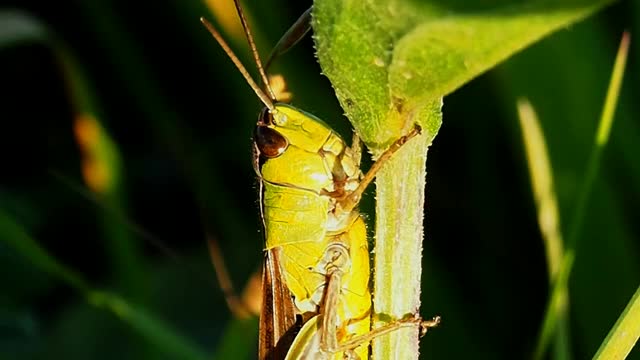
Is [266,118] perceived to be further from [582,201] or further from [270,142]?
[582,201]

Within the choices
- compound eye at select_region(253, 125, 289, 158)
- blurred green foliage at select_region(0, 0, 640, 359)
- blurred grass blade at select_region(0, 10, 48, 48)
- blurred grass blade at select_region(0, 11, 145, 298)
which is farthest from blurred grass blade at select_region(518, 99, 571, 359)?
blurred grass blade at select_region(0, 10, 48, 48)

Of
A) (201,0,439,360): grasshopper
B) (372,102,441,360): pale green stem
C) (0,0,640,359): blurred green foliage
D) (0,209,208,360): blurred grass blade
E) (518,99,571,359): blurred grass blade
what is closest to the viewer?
(372,102,441,360): pale green stem

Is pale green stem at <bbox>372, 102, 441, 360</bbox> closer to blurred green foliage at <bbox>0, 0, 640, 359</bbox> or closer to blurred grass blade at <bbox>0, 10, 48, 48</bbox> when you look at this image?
blurred green foliage at <bbox>0, 0, 640, 359</bbox>

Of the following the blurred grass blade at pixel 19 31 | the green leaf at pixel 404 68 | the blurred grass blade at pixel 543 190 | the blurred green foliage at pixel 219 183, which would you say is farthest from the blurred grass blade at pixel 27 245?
the green leaf at pixel 404 68

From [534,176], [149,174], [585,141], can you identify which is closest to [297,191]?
[534,176]

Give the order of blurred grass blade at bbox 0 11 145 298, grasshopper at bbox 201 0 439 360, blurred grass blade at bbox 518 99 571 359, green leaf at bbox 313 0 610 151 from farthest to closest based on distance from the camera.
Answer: blurred grass blade at bbox 0 11 145 298, blurred grass blade at bbox 518 99 571 359, grasshopper at bbox 201 0 439 360, green leaf at bbox 313 0 610 151
